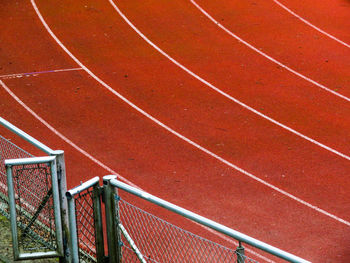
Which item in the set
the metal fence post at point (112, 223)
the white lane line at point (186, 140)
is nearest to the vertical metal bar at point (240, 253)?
the metal fence post at point (112, 223)

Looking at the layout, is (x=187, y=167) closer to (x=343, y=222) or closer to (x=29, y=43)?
(x=343, y=222)

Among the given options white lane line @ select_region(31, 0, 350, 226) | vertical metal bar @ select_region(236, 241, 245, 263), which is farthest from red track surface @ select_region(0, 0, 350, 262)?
vertical metal bar @ select_region(236, 241, 245, 263)

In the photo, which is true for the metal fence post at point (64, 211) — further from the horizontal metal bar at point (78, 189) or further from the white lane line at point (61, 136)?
the white lane line at point (61, 136)

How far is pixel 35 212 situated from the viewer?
621 centimetres

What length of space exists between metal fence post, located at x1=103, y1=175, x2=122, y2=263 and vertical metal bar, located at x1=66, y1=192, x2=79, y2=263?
290mm

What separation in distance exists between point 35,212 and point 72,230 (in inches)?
33.2

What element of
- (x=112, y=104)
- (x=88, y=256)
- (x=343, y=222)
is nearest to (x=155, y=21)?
(x=112, y=104)

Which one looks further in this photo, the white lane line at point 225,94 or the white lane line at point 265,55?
the white lane line at point 265,55

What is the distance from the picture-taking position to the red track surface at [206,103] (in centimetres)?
896

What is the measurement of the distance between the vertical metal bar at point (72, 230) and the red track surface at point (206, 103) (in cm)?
308

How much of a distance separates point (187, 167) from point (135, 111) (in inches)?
89.9

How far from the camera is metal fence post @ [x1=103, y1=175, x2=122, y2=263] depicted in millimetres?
5520

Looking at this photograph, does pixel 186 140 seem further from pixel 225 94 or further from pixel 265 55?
pixel 265 55

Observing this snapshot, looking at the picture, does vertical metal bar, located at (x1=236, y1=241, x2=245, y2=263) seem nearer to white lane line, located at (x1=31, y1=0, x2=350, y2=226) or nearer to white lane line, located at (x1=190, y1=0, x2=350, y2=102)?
white lane line, located at (x1=31, y1=0, x2=350, y2=226)
